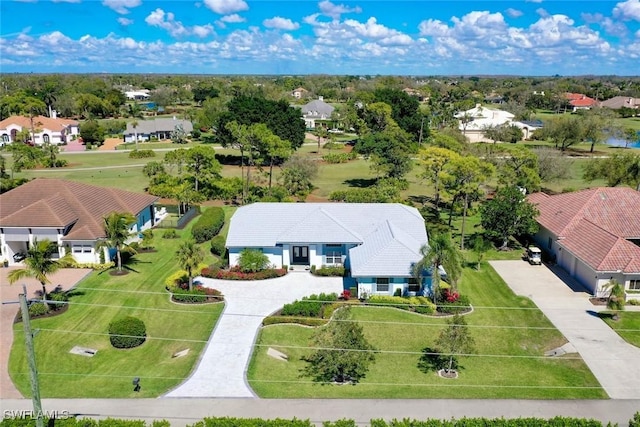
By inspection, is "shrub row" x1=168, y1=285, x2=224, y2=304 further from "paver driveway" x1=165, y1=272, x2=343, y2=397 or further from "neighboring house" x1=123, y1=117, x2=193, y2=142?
"neighboring house" x1=123, y1=117, x2=193, y2=142

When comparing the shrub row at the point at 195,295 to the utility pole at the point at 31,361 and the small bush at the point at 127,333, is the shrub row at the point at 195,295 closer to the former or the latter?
the small bush at the point at 127,333

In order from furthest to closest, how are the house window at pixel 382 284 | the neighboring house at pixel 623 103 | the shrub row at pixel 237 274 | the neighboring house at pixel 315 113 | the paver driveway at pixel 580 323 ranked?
the neighboring house at pixel 623 103, the neighboring house at pixel 315 113, the shrub row at pixel 237 274, the house window at pixel 382 284, the paver driveway at pixel 580 323

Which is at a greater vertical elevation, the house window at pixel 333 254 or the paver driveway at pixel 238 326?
the house window at pixel 333 254

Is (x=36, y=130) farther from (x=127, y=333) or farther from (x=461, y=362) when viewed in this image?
(x=461, y=362)

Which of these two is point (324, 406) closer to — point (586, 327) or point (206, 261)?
point (586, 327)

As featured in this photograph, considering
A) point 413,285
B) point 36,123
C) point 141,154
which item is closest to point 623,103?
point 141,154

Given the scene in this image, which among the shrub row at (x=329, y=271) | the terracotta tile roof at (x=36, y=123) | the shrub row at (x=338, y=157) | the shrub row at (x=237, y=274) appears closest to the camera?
the shrub row at (x=237, y=274)

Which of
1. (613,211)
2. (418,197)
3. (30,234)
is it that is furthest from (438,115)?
(30,234)

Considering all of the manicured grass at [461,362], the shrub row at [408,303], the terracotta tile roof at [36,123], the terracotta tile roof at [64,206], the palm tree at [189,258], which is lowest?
the manicured grass at [461,362]

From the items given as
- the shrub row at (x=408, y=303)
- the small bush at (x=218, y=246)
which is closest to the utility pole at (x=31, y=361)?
the shrub row at (x=408, y=303)
